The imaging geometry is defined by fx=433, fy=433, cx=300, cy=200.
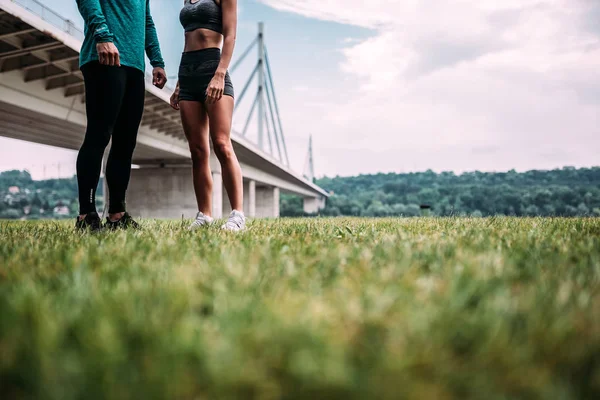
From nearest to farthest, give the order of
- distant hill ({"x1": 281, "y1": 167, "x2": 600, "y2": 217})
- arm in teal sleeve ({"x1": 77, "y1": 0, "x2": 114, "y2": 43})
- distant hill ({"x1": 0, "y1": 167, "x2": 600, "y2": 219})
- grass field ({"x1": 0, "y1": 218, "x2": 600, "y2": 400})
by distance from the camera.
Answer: grass field ({"x1": 0, "y1": 218, "x2": 600, "y2": 400})
arm in teal sleeve ({"x1": 77, "y1": 0, "x2": 114, "y2": 43})
distant hill ({"x1": 281, "y1": 167, "x2": 600, "y2": 217})
distant hill ({"x1": 0, "y1": 167, "x2": 600, "y2": 219})

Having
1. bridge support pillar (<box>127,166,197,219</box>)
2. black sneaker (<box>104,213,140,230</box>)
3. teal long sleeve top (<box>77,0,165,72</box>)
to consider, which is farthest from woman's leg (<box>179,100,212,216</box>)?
bridge support pillar (<box>127,166,197,219</box>)

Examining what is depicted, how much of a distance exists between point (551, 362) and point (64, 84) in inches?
841

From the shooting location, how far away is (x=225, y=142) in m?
4.69

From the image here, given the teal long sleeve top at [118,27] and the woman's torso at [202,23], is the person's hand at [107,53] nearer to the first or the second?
the teal long sleeve top at [118,27]

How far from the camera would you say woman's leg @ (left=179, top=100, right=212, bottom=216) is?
4.67m

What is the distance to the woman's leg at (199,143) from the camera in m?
4.67

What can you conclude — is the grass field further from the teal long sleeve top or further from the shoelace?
the teal long sleeve top

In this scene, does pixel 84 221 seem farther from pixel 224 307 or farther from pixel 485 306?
pixel 485 306

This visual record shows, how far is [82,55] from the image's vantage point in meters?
4.10

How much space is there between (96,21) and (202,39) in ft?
3.55

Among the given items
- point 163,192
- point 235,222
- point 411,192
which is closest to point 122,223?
point 235,222

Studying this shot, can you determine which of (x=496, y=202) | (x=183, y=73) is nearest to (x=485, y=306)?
(x=183, y=73)

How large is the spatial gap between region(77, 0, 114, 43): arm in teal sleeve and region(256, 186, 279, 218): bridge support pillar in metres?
59.2

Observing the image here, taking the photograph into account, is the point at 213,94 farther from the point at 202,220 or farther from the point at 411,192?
the point at 411,192
